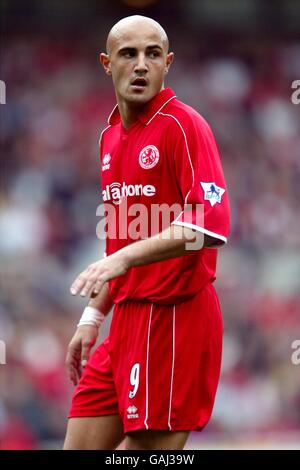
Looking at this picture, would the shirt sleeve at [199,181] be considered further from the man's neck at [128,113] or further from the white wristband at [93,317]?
the white wristband at [93,317]

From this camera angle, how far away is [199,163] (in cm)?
364

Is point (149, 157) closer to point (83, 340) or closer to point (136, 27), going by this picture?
point (136, 27)

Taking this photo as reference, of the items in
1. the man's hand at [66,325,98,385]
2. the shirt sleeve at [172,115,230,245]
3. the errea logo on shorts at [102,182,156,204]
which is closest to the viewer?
the shirt sleeve at [172,115,230,245]

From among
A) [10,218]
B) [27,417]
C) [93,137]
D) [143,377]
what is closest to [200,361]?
[143,377]

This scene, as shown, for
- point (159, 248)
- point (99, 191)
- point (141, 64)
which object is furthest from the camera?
point (99, 191)

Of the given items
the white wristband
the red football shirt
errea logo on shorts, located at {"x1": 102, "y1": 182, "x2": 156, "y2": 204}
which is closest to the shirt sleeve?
the red football shirt

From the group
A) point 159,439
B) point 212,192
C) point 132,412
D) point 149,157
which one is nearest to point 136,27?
point 149,157

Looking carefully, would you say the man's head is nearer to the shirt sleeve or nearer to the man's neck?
the man's neck

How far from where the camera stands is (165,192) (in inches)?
151

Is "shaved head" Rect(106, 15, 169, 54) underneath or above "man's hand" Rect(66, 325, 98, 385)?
above

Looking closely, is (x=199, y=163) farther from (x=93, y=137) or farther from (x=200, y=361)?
(x=93, y=137)

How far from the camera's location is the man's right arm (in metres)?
4.27

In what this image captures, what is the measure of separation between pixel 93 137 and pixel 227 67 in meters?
1.90

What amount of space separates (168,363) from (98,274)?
594 millimetres
